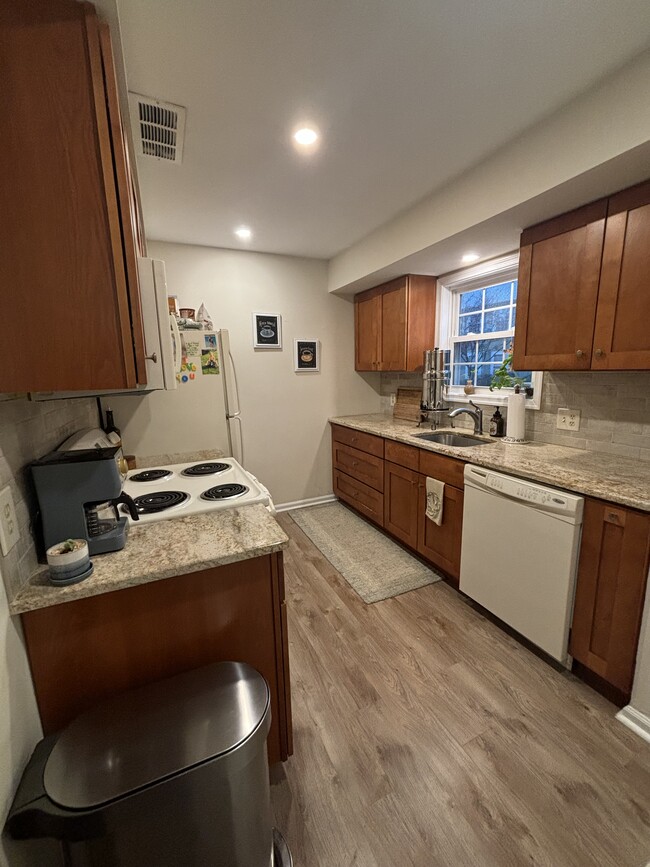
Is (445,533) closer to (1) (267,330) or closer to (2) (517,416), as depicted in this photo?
(2) (517,416)

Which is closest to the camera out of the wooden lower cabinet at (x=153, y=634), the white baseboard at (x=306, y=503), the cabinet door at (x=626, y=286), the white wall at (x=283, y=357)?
the wooden lower cabinet at (x=153, y=634)

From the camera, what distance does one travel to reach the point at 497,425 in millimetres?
2518

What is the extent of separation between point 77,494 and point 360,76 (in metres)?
1.77

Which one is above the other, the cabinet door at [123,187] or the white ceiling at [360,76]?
the white ceiling at [360,76]

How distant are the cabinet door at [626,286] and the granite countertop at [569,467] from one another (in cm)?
49

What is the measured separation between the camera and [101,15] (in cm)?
83

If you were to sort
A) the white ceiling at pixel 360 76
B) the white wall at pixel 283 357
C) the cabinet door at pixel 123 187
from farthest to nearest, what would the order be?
1. the white wall at pixel 283 357
2. the white ceiling at pixel 360 76
3. the cabinet door at pixel 123 187

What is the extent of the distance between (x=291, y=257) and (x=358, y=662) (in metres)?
3.31

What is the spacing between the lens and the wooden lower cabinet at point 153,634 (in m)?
0.94

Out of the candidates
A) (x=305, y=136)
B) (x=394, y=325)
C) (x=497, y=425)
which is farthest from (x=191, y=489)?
(x=394, y=325)

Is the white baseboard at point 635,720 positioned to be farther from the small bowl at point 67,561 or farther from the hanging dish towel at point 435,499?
the small bowl at point 67,561

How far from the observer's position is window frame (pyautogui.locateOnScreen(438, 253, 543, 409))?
2505 mm

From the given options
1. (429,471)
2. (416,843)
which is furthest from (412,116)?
(416,843)

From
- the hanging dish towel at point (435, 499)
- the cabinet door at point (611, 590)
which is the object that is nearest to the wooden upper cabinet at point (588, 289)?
the cabinet door at point (611, 590)
